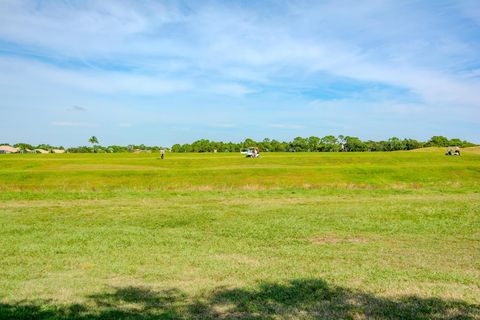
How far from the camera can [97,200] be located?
25312 mm

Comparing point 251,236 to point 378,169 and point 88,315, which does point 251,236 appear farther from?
point 378,169

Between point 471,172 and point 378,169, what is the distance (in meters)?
10.2

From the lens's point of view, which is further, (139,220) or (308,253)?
(139,220)

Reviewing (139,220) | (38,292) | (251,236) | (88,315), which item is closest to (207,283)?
(88,315)

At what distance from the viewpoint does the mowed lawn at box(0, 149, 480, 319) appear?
25.7 ft

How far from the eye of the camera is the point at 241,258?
11688 millimetres

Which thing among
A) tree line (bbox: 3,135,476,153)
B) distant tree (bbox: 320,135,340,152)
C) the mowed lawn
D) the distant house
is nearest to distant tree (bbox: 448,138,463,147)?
tree line (bbox: 3,135,476,153)

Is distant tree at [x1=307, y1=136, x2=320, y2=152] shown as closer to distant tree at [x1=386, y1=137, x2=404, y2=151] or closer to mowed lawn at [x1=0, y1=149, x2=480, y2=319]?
distant tree at [x1=386, y1=137, x2=404, y2=151]

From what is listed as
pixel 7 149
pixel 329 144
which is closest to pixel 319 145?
pixel 329 144

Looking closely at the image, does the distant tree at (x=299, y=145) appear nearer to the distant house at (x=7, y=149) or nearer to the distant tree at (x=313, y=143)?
the distant tree at (x=313, y=143)

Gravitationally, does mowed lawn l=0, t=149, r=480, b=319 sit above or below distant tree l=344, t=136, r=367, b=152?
below

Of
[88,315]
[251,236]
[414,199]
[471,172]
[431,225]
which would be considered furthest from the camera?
[471,172]

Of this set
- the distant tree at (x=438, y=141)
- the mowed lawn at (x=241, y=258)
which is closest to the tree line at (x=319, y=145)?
the distant tree at (x=438, y=141)

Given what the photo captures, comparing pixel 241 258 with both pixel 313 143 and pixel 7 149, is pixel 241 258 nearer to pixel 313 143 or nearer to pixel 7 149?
pixel 313 143
